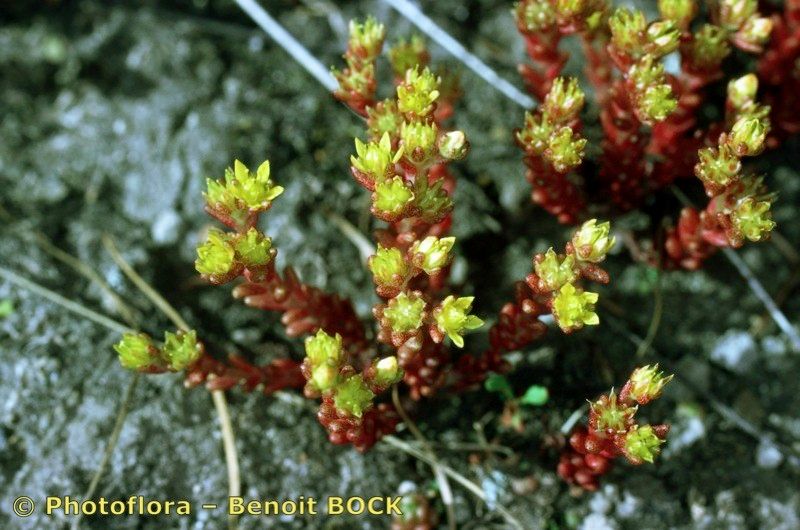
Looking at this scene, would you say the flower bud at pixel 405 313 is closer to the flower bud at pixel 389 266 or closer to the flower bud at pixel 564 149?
the flower bud at pixel 389 266

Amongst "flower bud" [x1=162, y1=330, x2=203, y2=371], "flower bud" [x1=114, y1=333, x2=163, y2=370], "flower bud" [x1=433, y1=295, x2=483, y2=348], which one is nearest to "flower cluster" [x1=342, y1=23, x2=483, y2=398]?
"flower bud" [x1=433, y1=295, x2=483, y2=348]

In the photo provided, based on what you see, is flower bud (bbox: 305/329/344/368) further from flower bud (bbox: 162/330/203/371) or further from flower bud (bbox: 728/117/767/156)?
flower bud (bbox: 728/117/767/156)

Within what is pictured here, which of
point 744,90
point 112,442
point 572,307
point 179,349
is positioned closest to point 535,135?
point 572,307

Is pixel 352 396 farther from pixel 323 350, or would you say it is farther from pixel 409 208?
pixel 409 208

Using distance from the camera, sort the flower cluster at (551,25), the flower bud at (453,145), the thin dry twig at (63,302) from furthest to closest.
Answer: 1. the thin dry twig at (63,302)
2. the flower cluster at (551,25)
3. the flower bud at (453,145)

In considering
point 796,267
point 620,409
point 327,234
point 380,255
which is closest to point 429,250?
point 380,255

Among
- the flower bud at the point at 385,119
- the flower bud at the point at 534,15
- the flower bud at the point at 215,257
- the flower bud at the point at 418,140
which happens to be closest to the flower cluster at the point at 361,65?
the flower bud at the point at 385,119
